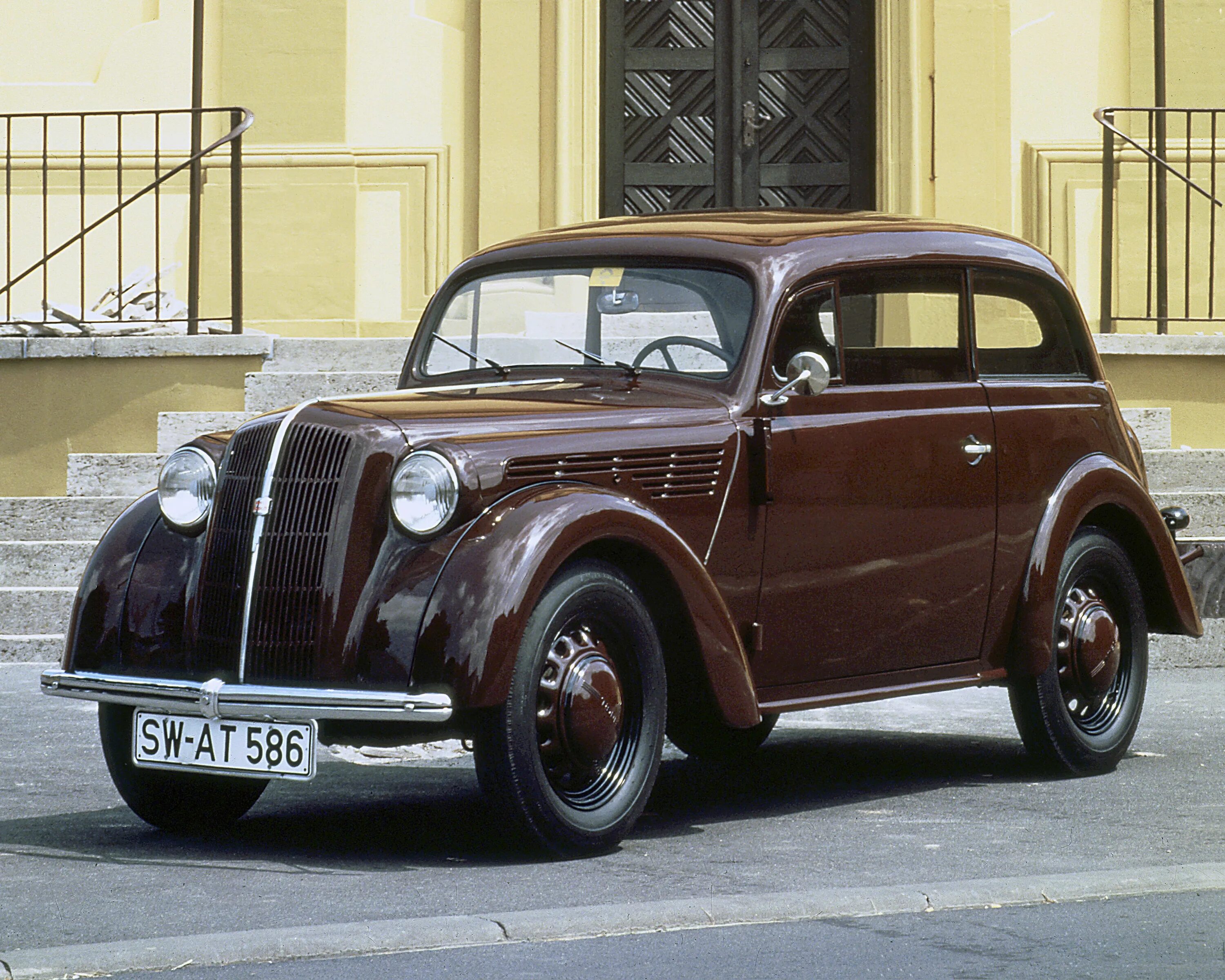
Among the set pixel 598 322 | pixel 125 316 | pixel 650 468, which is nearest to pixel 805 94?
pixel 125 316

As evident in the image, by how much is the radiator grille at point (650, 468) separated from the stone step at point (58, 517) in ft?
18.1

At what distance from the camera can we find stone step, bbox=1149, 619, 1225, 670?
9.73m

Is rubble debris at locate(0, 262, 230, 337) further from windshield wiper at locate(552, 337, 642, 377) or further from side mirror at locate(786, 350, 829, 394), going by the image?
side mirror at locate(786, 350, 829, 394)

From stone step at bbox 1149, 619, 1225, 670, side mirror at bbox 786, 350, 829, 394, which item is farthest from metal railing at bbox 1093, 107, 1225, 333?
side mirror at bbox 786, 350, 829, 394

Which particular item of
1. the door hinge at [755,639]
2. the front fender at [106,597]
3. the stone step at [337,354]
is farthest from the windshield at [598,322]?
the stone step at [337,354]

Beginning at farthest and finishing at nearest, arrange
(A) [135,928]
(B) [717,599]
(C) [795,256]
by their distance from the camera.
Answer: (C) [795,256], (B) [717,599], (A) [135,928]

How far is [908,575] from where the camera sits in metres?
6.56

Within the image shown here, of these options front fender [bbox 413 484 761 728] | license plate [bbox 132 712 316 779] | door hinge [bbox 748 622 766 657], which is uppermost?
front fender [bbox 413 484 761 728]

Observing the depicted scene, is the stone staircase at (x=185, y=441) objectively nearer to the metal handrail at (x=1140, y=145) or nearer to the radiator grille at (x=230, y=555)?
the metal handrail at (x=1140, y=145)

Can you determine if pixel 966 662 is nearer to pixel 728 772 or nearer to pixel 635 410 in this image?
pixel 728 772

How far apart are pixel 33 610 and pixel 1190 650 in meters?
5.31

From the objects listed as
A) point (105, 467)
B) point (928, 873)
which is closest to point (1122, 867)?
point (928, 873)

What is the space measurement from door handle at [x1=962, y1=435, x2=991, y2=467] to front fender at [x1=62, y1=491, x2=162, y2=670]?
2485 mm

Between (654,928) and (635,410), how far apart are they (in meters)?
1.71
